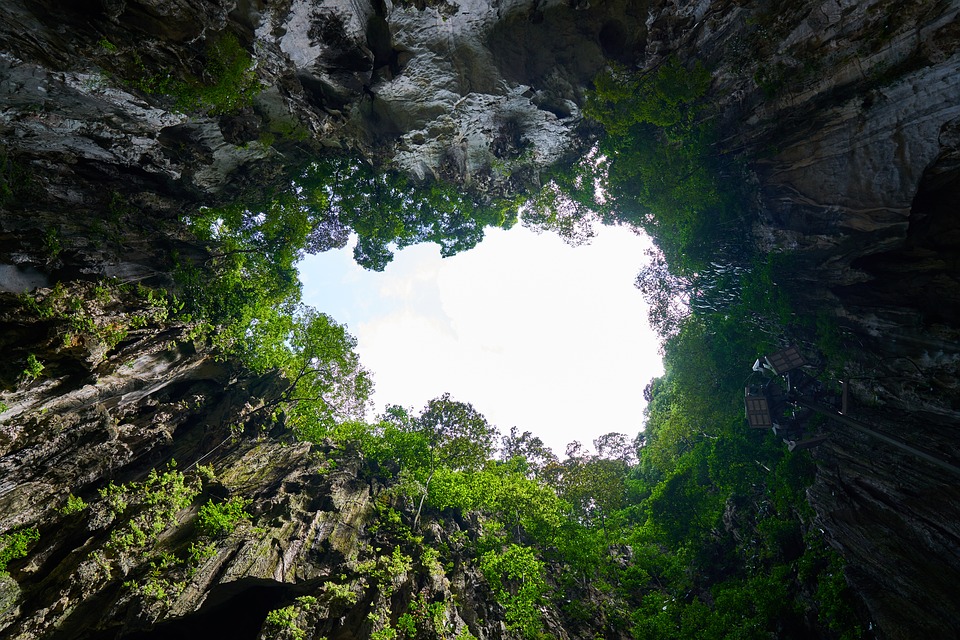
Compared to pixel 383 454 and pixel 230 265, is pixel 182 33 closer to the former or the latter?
pixel 230 265

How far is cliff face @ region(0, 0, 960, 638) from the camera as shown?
11266mm

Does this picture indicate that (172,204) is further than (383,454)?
No

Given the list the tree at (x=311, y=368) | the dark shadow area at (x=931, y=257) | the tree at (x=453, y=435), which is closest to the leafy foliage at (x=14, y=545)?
the tree at (x=311, y=368)

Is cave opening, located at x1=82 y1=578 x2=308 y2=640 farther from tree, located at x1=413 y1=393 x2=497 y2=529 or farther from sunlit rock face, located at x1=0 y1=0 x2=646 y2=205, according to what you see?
sunlit rock face, located at x1=0 y1=0 x2=646 y2=205

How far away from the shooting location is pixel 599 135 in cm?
2048

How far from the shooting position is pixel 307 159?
1895 cm

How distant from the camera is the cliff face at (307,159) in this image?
11.3 m

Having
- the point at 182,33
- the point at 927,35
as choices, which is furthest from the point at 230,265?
the point at 927,35

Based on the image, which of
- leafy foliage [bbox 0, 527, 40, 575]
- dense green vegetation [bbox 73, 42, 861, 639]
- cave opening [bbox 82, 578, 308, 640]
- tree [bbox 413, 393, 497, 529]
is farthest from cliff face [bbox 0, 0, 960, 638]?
tree [bbox 413, 393, 497, 529]

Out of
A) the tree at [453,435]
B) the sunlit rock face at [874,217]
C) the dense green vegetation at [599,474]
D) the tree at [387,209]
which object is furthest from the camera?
the tree at [453,435]

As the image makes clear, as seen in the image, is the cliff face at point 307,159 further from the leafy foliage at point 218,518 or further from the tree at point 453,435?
the tree at point 453,435

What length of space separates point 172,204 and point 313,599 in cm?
1662

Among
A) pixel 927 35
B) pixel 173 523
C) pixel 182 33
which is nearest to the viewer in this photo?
pixel 927 35

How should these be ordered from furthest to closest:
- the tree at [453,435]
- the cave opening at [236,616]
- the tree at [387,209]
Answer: the tree at [453,435]
the tree at [387,209]
the cave opening at [236,616]
